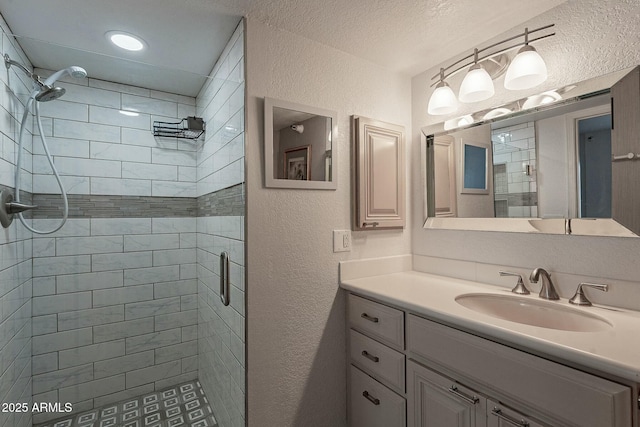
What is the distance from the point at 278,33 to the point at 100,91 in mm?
1158

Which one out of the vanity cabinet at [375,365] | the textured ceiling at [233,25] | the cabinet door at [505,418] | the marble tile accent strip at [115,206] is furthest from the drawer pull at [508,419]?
the marble tile accent strip at [115,206]

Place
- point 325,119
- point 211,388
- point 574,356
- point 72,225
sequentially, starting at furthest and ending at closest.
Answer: point 211,388 < point 72,225 < point 325,119 < point 574,356

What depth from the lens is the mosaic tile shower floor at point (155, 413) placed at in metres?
1.71

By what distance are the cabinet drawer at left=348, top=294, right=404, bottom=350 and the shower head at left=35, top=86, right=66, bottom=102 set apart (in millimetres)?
1953

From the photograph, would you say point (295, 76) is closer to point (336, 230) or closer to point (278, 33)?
point (278, 33)

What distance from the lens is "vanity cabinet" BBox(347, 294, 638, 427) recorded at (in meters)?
0.73

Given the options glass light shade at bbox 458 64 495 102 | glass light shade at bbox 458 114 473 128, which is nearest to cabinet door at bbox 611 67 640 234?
glass light shade at bbox 458 64 495 102

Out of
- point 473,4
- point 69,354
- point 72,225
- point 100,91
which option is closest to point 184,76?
point 100,91

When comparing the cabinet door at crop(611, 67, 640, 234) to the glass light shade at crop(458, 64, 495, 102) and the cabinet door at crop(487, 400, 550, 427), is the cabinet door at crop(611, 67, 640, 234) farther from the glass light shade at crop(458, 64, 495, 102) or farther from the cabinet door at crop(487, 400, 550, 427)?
the cabinet door at crop(487, 400, 550, 427)

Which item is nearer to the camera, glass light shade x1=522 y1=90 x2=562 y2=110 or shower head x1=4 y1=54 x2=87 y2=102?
glass light shade x1=522 y1=90 x2=562 y2=110

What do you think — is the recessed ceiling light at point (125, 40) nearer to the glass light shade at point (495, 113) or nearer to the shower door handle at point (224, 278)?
the shower door handle at point (224, 278)

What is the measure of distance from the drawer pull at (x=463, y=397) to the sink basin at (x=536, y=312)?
1.25ft

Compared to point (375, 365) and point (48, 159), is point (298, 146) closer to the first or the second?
point (375, 365)

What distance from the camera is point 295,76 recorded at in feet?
4.79
